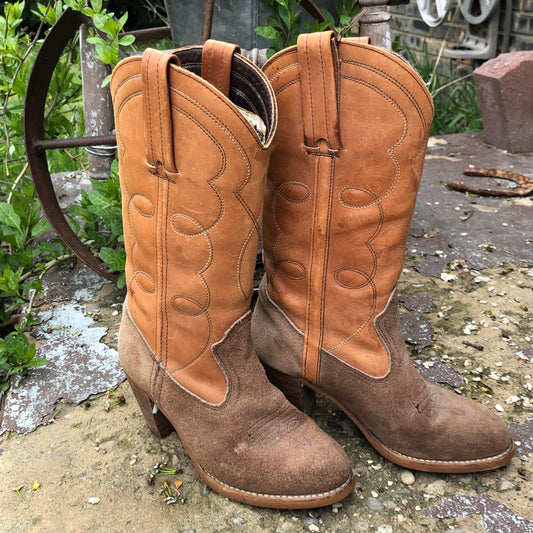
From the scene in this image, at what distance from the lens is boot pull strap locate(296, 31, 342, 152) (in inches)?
41.3

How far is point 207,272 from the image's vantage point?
1092mm

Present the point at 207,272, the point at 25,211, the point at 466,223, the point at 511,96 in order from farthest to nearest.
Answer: the point at 511,96
the point at 466,223
the point at 25,211
the point at 207,272

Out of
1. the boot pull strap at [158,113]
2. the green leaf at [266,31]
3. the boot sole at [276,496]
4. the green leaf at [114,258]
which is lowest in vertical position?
the boot sole at [276,496]

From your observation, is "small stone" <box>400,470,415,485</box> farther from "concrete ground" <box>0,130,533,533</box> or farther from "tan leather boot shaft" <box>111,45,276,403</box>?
"tan leather boot shaft" <box>111,45,276,403</box>

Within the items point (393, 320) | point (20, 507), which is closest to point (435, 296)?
point (393, 320)

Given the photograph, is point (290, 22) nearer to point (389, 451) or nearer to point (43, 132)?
point (43, 132)

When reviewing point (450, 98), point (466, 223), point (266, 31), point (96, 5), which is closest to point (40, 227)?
point (96, 5)

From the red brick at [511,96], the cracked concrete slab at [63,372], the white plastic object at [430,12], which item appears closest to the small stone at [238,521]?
the cracked concrete slab at [63,372]

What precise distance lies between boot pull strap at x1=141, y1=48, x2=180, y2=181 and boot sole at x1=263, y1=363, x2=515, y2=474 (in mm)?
558

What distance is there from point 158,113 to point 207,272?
0.97 ft

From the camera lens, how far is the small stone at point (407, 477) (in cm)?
123

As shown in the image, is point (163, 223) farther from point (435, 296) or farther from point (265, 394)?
point (435, 296)

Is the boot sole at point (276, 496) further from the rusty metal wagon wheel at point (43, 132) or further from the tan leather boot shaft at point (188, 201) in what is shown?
the rusty metal wagon wheel at point (43, 132)

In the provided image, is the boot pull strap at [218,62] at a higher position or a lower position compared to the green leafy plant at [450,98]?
higher
